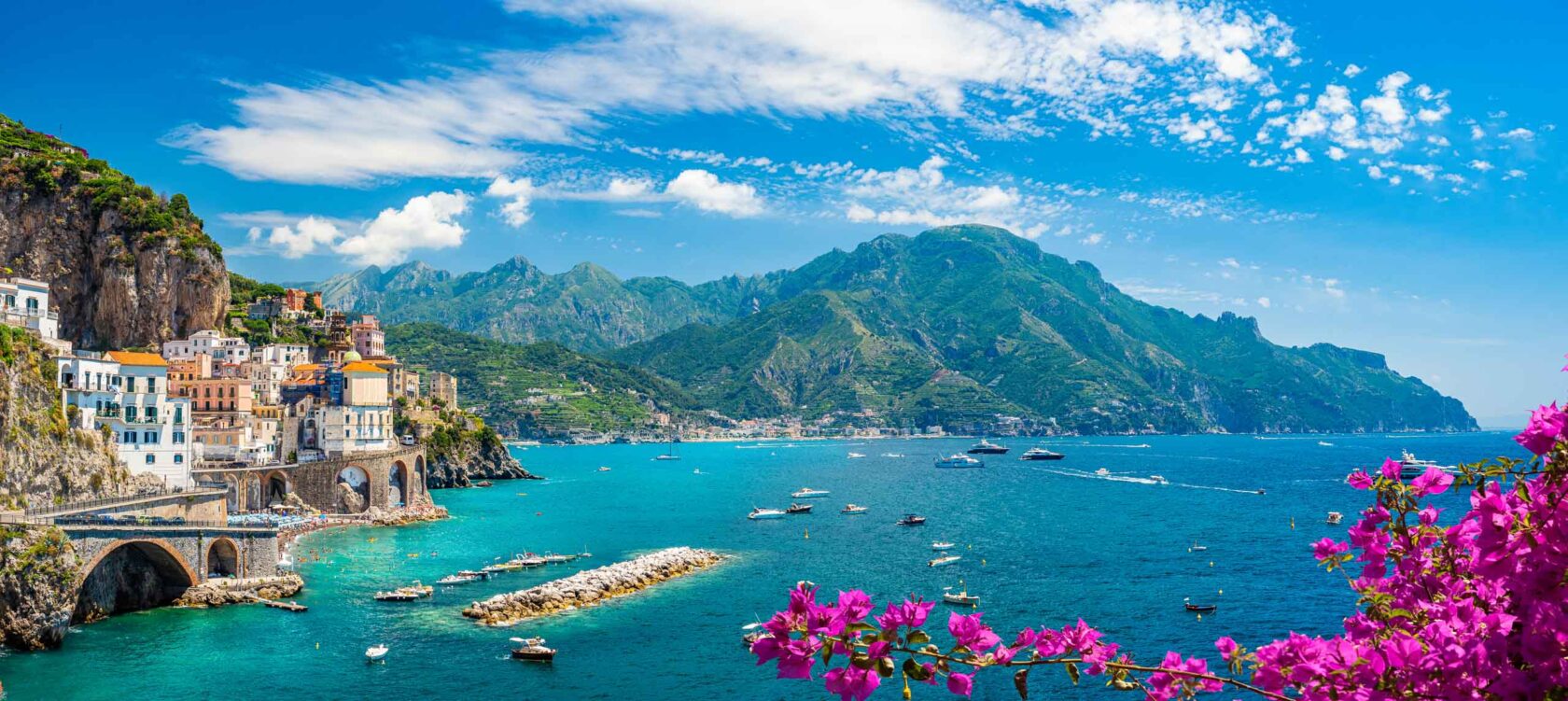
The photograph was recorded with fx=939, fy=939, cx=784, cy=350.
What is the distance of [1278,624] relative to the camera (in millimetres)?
45969

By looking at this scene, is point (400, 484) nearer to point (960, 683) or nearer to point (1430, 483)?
point (960, 683)

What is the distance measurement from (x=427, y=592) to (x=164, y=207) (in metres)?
69.8

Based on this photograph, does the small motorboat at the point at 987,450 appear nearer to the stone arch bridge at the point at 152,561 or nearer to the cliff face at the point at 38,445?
the stone arch bridge at the point at 152,561

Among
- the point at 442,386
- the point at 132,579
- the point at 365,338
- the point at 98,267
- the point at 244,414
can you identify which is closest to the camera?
the point at 132,579

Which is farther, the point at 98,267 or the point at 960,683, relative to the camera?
the point at 98,267

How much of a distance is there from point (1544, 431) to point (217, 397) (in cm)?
9545

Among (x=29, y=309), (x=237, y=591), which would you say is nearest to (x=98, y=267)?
(x=29, y=309)

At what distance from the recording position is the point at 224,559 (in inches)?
1960

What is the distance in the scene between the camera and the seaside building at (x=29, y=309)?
61.2m

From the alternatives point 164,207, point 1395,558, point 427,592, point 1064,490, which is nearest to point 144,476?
point 427,592

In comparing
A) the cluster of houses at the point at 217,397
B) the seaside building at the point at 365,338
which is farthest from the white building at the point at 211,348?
the seaside building at the point at 365,338

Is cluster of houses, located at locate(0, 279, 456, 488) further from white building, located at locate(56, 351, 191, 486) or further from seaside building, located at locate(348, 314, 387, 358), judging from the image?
seaside building, located at locate(348, 314, 387, 358)

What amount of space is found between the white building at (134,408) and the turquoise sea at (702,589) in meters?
10.5

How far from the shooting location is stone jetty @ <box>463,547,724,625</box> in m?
46.4
